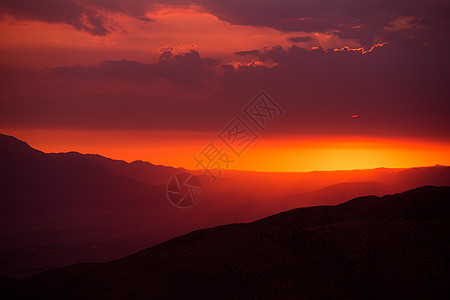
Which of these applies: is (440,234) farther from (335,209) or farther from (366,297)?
(335,209)

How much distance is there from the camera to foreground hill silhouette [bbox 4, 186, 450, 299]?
42781 mm

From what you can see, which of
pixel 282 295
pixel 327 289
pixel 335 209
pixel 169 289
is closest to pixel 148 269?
pixel 169 289

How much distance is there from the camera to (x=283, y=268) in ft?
151

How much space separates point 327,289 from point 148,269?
18.9 meters

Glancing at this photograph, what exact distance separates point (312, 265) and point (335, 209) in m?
33.4

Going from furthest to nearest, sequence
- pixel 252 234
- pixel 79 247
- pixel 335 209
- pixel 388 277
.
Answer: pixel 79 247 → pixel 335 209 → pixel 252 234 → pixel 388 277

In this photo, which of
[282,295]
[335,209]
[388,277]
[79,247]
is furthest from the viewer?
[79,247]

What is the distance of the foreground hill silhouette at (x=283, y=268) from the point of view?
42781 mm

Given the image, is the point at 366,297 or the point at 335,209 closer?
the point at 366,297

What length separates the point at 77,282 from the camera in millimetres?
55969

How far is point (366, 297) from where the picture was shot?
43.8m

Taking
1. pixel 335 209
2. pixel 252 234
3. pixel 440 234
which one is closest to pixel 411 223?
pixel 440 234

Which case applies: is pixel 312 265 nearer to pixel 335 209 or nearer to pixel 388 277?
pixel 388 277

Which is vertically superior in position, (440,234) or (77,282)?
(440,234)
